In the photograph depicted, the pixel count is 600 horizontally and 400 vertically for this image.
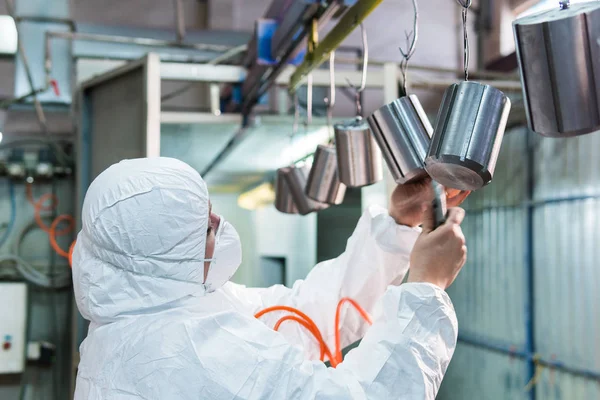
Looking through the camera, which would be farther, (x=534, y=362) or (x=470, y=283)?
(x=470, y=283)

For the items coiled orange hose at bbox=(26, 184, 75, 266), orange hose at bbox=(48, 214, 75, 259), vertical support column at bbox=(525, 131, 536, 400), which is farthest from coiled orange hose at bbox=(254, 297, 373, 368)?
vertical support column at bbox=(525, 131, 536, 400)

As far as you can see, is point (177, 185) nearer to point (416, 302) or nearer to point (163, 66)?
point (416, 302)

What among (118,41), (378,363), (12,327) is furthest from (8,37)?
(378,363)

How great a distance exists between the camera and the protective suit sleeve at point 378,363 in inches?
37.0

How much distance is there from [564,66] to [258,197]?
1.83m

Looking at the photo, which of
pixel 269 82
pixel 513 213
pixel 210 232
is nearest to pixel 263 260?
pixel 269 82

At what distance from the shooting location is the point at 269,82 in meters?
→ 1.90

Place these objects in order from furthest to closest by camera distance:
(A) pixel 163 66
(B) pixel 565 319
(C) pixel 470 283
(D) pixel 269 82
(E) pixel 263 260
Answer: (C) pixel 470 283 → (B) pixel 565 319 → (E) pixel 263 260 → (A) pixel 163 66 → (D) pixel 269 82

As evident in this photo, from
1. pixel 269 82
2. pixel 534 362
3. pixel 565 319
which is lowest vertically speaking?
pixel 534 362

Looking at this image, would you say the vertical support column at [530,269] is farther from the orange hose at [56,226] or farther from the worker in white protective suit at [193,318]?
the worker in white protective suit at [193,318]

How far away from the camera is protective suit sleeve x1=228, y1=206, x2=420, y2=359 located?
1328 mm

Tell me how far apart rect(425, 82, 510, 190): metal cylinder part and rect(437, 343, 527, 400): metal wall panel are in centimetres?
374

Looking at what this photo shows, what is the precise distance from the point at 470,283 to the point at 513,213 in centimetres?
71

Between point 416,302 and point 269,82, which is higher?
point 269,82
